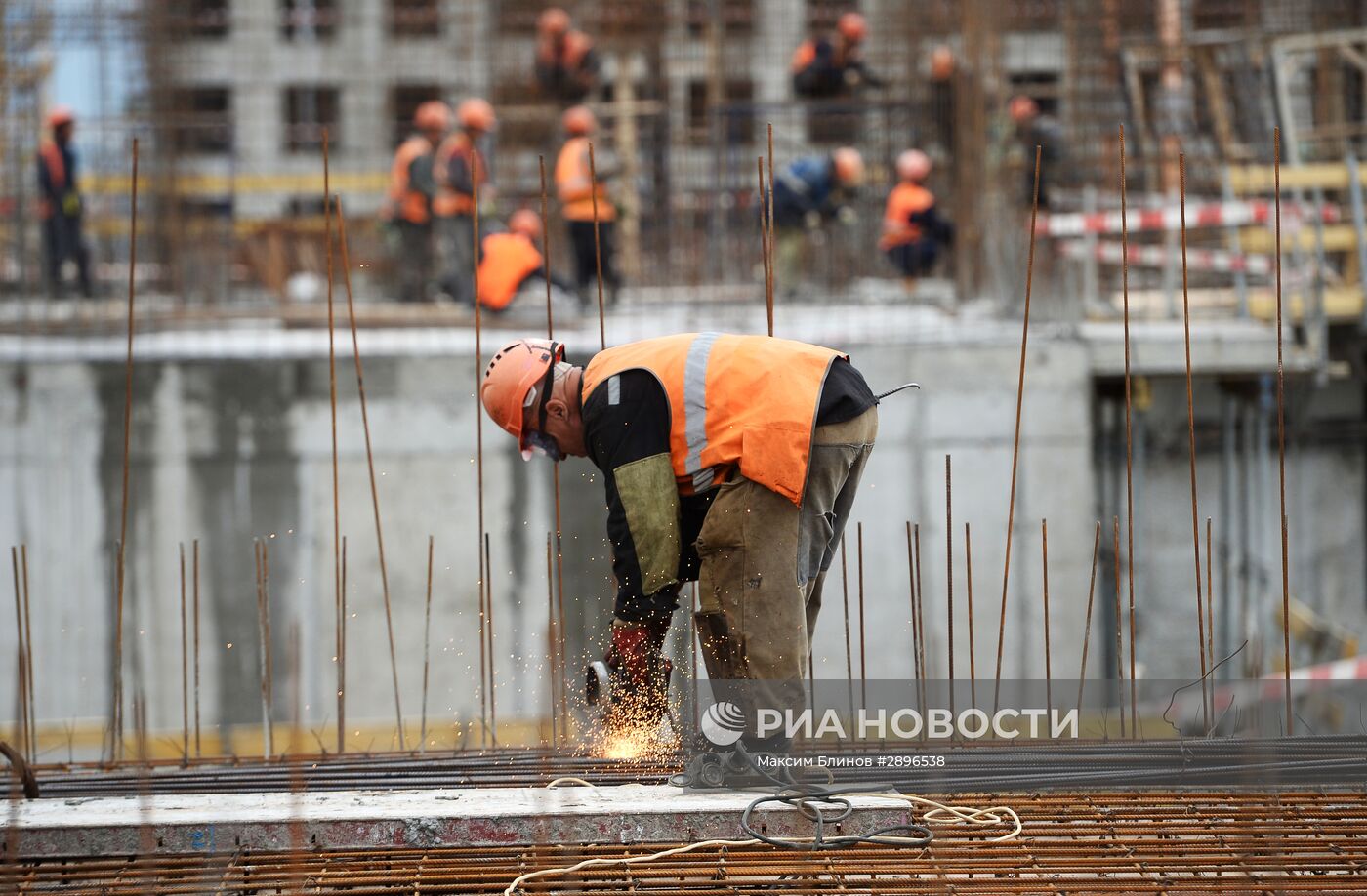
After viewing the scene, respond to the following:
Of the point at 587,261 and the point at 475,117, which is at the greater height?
the point at 475,117

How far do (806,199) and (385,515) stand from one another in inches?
161

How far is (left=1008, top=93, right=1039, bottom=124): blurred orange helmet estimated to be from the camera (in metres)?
12.2

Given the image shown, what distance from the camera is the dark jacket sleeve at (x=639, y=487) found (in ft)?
12.3

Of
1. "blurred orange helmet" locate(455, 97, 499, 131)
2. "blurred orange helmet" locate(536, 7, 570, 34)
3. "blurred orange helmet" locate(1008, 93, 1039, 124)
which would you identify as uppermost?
"blurred orange helmet" locate(536, 7, 570, 34)

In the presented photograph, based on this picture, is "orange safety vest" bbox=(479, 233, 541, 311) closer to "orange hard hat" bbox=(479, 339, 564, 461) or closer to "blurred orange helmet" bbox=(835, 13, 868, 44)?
"blurred orange helmet" bbox=(835, 13, 868, 44)

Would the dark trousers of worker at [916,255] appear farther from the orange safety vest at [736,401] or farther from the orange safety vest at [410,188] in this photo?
the orange safety vest at [736,401]

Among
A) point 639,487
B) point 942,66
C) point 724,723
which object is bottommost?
point 724,723

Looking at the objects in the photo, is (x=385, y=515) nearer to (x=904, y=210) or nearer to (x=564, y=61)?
(x=904, y=210)

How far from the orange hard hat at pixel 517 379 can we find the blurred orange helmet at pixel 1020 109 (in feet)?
29.6

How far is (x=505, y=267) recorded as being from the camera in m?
9.67

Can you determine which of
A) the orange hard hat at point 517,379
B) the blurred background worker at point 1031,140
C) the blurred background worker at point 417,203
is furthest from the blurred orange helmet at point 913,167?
the orange hard hat at point 517,379

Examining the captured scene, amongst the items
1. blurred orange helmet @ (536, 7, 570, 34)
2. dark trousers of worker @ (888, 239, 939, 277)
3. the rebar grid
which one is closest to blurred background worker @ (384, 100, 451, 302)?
blurred orange helmet @ (536, 7, 570, 34)

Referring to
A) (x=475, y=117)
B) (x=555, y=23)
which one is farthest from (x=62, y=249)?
(x=555, y=23)

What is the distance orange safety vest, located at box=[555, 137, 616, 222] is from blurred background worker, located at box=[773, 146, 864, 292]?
1.26 metres
